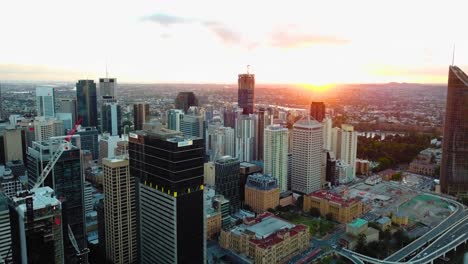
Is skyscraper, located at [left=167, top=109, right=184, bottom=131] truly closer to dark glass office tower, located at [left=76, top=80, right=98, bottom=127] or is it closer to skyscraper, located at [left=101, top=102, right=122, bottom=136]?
skyscraper, located at [left=101, top=102, right=122, bottom=136]

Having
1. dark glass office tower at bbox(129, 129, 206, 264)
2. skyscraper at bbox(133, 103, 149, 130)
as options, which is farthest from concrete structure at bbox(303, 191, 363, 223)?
skyscraper at bbox(133, 103, 149, 130)

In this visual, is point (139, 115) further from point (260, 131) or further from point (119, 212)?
point (119, 212)

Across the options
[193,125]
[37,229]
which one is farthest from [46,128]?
[37,229]

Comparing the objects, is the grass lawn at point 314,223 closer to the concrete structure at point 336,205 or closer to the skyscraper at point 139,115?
the concrete structure at point 336,205

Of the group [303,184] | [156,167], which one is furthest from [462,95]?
[156,167]

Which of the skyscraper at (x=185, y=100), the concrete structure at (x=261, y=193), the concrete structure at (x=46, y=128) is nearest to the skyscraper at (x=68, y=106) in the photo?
the concrete structure at (x=46, y=128)

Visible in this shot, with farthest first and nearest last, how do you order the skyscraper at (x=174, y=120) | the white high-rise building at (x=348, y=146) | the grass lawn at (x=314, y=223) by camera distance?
the skyscraper at (x=174, y=120)
the white high-rise building at (x=348, y=146)
the grass lawn at (x=314, y=223)

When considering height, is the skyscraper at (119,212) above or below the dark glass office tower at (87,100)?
below
